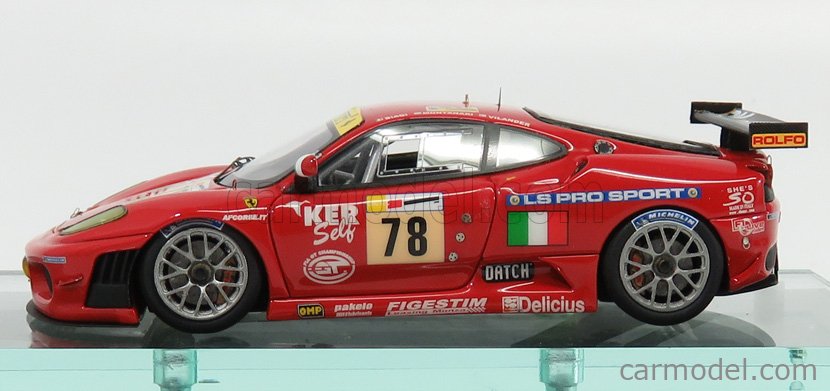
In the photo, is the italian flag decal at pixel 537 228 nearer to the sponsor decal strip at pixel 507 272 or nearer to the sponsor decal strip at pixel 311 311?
the sponsor decal strip at pixel 507 272

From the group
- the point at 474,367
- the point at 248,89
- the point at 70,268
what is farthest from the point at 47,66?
the point at 474,367

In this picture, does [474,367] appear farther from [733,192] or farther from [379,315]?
[733,192]

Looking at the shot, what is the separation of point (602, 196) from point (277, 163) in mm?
1660

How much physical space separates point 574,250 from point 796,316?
1.31m

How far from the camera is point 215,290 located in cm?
675

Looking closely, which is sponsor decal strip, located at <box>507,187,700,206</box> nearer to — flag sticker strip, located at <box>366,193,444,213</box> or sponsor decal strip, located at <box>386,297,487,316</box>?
flag sticker strip, located at <box>366,193,444,213</box>

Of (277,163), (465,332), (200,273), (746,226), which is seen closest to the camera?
(200,273)

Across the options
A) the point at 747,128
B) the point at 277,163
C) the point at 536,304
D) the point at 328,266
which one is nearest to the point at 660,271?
the point at 536,304

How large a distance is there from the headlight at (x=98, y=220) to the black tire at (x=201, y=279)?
0.93ft

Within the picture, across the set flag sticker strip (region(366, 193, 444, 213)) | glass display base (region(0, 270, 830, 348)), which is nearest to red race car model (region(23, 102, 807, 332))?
flag sticker strip (region(366, 193, 444, 213))

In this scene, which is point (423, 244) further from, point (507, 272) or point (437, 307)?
point (507, 272)

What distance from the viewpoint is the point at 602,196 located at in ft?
22.1

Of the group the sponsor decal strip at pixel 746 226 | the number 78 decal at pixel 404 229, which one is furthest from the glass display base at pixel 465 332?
the sponsor decal strip at pixel 746 226

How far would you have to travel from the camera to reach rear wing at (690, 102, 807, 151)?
6859 mm
